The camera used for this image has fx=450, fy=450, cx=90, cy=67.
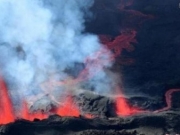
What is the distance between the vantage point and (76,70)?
779 inches

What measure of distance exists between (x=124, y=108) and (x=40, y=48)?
5211 millimetres

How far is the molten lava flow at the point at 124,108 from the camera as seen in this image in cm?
1725

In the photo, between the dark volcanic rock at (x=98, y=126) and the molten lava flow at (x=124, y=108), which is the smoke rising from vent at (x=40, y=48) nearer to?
the molten lava flow at (x=124, y=108)

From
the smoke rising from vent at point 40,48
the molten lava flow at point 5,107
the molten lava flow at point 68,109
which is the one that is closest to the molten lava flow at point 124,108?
the smoke rising from vent at point 40,48

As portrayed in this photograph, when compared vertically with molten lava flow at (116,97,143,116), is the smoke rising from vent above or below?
above

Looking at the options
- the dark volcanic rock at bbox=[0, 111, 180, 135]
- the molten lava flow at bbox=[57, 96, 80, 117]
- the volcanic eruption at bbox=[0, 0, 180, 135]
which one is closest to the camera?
the dark volcanic rock at bbox=[0, 111, 180, 135]

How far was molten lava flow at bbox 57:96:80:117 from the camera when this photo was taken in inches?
681

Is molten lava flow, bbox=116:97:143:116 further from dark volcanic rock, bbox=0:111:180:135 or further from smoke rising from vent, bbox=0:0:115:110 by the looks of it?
→ smoke rising from vent, bbox=0:0:115:110

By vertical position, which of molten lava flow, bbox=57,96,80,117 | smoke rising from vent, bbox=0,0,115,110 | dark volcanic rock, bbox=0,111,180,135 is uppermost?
smoke rising from vent, bbox=0,0,115,110

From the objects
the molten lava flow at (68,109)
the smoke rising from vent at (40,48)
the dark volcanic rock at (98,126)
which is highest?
the smoke rising from vent at (40,48)

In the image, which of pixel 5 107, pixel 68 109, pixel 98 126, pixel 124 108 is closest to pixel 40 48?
pixel 5 107

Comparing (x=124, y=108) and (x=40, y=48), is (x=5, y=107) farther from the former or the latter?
(x=124, y=108)

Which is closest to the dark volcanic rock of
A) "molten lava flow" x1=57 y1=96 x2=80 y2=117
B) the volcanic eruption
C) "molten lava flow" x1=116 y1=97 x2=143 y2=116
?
the volcanic eruption

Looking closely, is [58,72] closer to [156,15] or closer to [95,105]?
[95,105]
